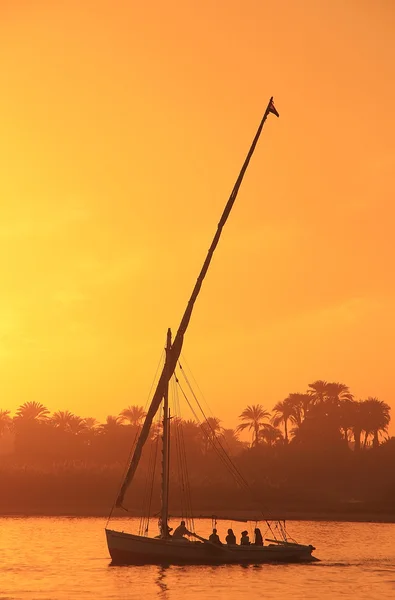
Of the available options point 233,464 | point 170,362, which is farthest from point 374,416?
point 170,362

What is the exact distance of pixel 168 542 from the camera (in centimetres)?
5569

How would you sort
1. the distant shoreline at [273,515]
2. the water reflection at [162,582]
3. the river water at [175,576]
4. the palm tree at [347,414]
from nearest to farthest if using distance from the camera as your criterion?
the water reflection at [162,582], the river water at [175,576], the distant shoreline at [273,515], the palm tree at [347,414]

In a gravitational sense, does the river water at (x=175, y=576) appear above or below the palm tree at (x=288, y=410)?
below

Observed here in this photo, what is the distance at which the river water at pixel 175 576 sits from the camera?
50.2m

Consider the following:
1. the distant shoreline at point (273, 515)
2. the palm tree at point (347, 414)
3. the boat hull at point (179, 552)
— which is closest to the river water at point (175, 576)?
the boat hull at point (179, 552)

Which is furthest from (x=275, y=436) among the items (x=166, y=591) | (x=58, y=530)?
(x=166, y=591)

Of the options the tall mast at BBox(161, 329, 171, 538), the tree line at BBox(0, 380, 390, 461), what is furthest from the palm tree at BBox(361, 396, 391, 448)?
the tall mast at BBox(161, 329, 171, 538)

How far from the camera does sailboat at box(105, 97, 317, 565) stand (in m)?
55.8

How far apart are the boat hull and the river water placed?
1.81 feet

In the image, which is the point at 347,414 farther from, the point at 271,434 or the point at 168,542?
the point at 168,542

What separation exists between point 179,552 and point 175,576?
1.79 metres

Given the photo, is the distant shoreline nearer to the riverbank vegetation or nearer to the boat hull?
the riverbank vegetation

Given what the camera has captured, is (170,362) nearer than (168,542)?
No

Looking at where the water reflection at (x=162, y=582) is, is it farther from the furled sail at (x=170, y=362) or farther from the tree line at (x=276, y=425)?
the tree line at (x=276, y=425)
